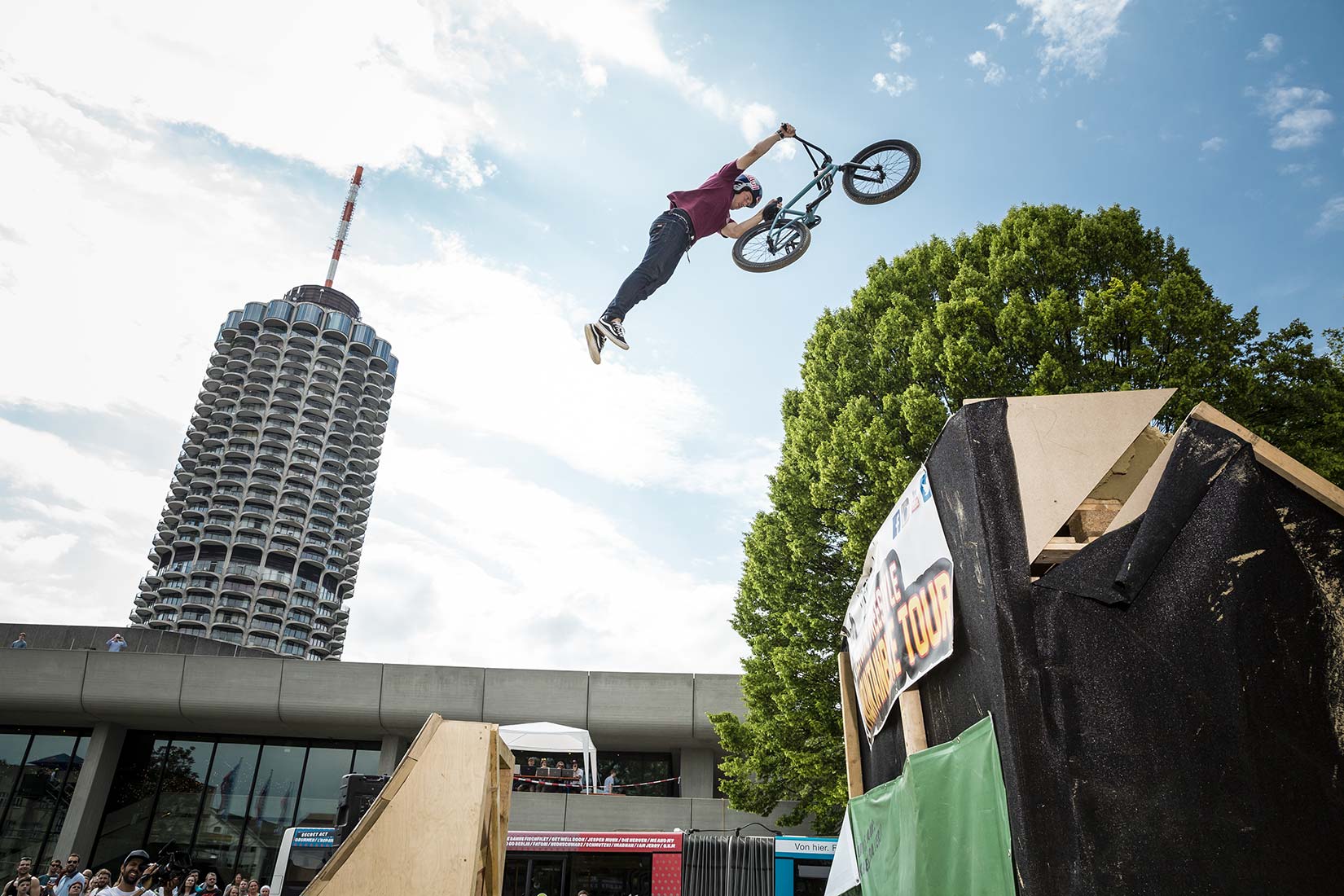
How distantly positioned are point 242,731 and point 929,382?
2546 centimetres

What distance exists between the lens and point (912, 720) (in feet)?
17.8

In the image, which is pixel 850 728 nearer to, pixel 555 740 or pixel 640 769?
pixel 555 740

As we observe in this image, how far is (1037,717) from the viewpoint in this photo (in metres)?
4.04

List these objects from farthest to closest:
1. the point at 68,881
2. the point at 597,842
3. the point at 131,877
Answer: the point at 597,842
the point at 68,881
the point at 131,877

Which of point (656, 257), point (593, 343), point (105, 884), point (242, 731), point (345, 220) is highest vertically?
point (345, 220)

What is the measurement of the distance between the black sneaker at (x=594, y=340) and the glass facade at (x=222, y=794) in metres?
22.8

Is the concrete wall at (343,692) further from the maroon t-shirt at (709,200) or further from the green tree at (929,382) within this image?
the maroon t-shirt at (709,200)

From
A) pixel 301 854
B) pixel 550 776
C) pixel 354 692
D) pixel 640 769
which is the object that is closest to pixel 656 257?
pixel 301 854

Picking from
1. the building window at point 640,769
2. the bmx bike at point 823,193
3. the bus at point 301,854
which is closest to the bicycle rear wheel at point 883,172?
the bmx bike at point 823,193

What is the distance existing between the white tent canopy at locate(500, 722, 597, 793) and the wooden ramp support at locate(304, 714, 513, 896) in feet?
57.5

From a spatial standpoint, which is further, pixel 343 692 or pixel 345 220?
pixel 345 220

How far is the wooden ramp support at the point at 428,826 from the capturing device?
12.7 feet

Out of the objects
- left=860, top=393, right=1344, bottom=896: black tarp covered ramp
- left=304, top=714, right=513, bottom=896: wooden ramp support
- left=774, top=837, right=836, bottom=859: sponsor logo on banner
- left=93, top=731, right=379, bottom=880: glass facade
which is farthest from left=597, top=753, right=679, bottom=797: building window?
left=860, top=393, right=1344, bottom=896: black tarp covered ramp

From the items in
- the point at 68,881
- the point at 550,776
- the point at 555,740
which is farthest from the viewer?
the point at 550,776
